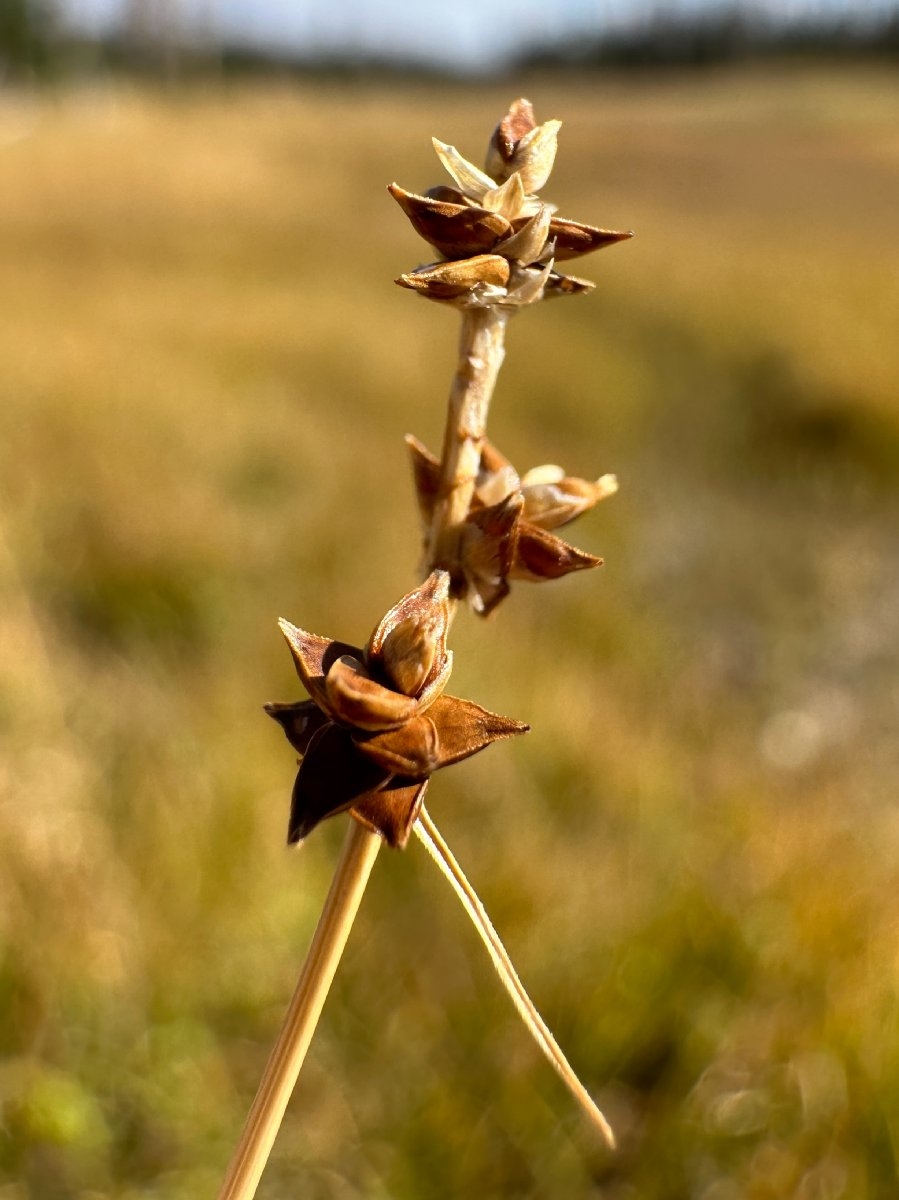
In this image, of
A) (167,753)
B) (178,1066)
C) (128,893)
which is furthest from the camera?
(167,753)

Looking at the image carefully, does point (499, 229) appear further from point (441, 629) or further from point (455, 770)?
point (455, 770)

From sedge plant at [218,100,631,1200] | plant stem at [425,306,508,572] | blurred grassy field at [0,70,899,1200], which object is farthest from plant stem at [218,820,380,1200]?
blurred grassy field at [0,70,899,1200]

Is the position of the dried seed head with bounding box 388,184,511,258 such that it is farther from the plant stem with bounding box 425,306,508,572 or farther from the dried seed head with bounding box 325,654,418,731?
the dried seed head with bounding box 325,654,418,731

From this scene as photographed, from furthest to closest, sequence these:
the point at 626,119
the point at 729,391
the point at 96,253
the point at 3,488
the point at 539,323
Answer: the point at 626,119 → the point at 96,253 → the point at 539,323 → the point at 729,391 → the point at 3,488

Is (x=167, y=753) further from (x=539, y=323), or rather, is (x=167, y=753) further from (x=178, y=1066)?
(x=539, y=323)

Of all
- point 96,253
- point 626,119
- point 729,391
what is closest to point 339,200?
point 96,253

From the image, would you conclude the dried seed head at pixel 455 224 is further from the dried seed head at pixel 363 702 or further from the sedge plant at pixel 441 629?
the dried seed head at pixel 363 702

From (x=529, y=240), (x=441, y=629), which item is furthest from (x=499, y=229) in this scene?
(x=441, y=629)
